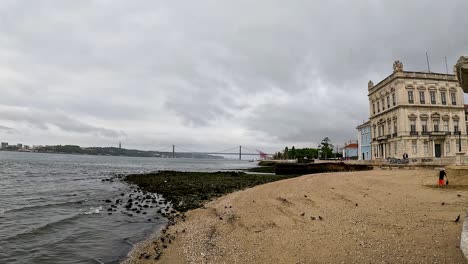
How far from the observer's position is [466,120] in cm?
5681

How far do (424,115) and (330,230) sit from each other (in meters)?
51.7

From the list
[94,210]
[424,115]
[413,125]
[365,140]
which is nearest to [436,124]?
[424,115]

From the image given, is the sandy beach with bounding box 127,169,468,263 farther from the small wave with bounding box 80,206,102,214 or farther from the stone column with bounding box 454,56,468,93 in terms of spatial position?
the small wave with bounding box 80,206,102,214

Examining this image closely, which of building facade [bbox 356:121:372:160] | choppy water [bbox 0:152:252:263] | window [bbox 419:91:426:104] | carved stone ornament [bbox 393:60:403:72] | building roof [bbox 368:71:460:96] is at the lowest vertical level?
choppy water [bbox 0:152:252:263]

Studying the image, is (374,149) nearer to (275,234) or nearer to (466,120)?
(466,120)

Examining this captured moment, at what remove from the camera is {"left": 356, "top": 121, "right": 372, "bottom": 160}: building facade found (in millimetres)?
66419

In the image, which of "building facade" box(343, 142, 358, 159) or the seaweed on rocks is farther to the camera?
"building facade" box(343, 142, 358, 159)

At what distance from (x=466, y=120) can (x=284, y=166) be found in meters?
37.3

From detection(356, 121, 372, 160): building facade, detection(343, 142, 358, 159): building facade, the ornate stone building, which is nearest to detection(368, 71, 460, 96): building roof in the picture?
the ornate stone building

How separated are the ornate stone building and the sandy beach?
4151cm

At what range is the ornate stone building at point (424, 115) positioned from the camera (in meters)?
49.5

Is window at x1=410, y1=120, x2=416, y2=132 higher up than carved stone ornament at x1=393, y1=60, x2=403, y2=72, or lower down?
lower down

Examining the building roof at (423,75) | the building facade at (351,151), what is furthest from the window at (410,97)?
the building facade at (351,151)

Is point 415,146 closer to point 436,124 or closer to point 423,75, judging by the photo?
point 436,124
